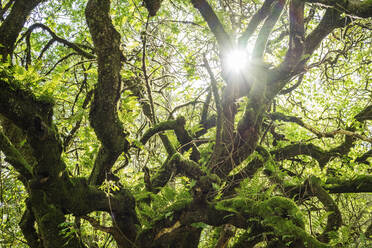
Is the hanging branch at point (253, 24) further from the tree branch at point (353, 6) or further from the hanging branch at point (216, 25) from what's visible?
the tree branch at point (353, 6)

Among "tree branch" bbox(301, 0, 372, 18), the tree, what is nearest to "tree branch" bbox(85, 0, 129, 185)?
the tree

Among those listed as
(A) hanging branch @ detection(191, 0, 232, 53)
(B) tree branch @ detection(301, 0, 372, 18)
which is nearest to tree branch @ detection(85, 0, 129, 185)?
(A) hanging branch @ detection(191, 0, 232, 53)

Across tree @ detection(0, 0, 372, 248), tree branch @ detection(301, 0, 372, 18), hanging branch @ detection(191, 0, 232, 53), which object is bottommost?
tree @ detection(0, 0, 372, 248)

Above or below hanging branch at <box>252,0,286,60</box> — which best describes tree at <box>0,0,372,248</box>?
below

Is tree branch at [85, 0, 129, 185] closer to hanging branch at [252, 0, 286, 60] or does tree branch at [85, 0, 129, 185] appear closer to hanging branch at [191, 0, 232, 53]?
hanging branch at [191, 0, 232, 53]

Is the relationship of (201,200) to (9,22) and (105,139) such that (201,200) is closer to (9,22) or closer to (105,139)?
(105,139)

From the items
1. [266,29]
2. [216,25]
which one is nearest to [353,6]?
[266,29]

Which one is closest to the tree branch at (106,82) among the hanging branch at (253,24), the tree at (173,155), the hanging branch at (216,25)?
the tree at (173,155)

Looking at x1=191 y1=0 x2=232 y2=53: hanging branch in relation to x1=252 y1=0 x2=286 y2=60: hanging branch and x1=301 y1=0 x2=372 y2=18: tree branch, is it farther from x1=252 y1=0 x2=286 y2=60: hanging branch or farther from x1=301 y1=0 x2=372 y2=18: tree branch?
x1=301 y1=0 x2=372 y2=18: tree branch

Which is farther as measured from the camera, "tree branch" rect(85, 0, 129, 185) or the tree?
"tree branch" rect(85, 0, 129, 185)

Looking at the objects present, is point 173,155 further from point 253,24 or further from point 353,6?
point 353,6

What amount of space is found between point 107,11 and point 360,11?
3.72 m

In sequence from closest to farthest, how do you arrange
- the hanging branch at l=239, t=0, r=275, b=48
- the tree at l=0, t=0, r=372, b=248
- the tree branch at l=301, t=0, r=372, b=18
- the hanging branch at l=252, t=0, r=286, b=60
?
the tree at l=0, t=0, r=372, b=248, the tree branch at l=301, t=0, r=372, b=18, the hanging branch at l=252, t=0, r=286, b=60, the hanging branch at l=239, t=0, r=275, b=48

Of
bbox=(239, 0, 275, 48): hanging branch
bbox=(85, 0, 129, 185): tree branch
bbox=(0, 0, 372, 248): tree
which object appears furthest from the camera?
bbox=(239, 0, 275, 48): hanging branch
